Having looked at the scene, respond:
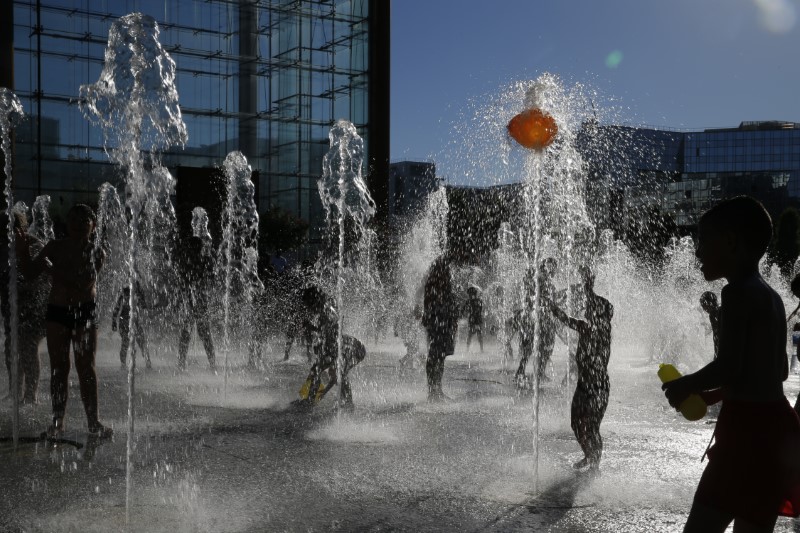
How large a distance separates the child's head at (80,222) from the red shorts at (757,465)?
5.01m

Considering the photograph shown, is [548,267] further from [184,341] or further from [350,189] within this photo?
[350,189]

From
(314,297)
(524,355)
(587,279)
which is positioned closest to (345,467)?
(587,279)

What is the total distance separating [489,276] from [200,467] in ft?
77.8

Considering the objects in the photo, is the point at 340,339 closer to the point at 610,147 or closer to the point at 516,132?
the point at 516,132

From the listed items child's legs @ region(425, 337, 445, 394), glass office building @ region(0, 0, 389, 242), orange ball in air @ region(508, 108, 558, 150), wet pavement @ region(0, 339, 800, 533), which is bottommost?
wet pavement @ region(0, 339, 800, 533)

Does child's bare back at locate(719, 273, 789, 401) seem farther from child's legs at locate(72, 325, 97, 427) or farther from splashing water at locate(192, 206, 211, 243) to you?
splashing water at locate(192, 206, 211, 243)

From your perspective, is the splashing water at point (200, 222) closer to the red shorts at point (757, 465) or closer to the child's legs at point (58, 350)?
the child's legs at point (58, 350)

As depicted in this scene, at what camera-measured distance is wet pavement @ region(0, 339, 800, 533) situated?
4.82 m

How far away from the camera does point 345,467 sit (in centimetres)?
614

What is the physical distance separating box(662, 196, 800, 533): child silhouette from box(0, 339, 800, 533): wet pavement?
193 cm

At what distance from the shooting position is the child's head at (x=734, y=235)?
119 inches

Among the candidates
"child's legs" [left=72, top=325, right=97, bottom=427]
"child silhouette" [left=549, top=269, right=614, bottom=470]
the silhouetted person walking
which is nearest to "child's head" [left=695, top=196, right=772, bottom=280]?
"child silhouette" [left=549, top=269, right=614, bottom=470]

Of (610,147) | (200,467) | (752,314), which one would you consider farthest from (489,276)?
(610,147)

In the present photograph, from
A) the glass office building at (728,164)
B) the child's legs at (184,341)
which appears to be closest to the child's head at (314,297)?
the child's legs at (184,341)
